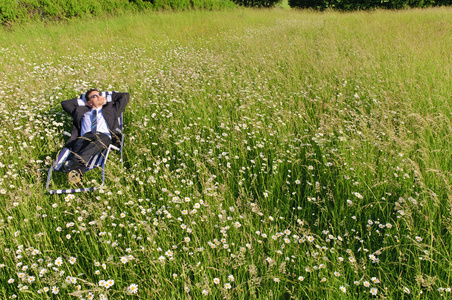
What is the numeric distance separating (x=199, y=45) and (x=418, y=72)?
23.1 feet

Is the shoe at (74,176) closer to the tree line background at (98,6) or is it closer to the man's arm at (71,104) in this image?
the man's arm at (71,104)

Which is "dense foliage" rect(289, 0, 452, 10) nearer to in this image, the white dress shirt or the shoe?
the white dress shirt

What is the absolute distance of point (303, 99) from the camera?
524cm

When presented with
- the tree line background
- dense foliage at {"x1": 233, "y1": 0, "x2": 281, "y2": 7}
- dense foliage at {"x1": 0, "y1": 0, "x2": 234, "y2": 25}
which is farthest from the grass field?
dense foliage at {"x1": 233, "y1": 0, "x2": 281, "y2": 7}

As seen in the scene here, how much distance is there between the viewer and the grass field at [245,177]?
2070 mm

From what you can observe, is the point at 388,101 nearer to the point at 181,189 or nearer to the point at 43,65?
the point at 181,189

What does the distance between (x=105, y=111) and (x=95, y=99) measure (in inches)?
11.0

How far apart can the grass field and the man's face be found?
1.88 feet

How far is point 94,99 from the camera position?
461 cm

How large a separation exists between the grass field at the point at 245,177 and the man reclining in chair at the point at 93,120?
0.37 meters

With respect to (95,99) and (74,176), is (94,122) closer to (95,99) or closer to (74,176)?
(95,99)

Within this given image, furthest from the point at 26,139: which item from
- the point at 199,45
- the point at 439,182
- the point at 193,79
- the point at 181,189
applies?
the point at 199,45

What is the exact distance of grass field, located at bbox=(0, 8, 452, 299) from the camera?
81.5 inches

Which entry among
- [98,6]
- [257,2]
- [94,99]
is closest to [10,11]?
[98,6]
